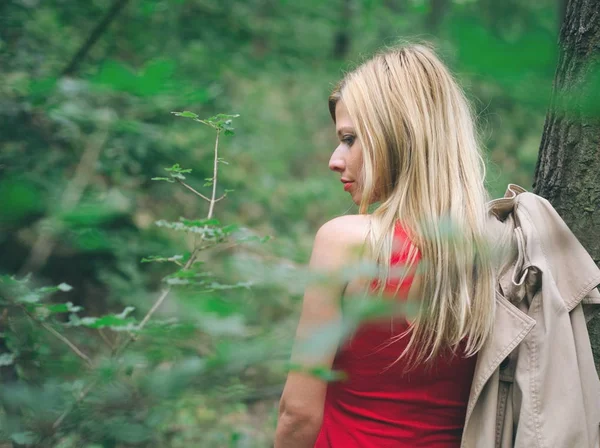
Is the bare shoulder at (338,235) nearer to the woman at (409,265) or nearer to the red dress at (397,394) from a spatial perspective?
the woman at (409,265)

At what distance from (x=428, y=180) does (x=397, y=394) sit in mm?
622

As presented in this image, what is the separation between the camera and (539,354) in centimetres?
154

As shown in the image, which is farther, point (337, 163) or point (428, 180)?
point (337, 163)

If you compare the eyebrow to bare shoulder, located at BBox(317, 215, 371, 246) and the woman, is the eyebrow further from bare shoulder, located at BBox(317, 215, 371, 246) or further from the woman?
bare shoulder, located at BBox(317, 215, 371, 246)

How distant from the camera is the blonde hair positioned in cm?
156

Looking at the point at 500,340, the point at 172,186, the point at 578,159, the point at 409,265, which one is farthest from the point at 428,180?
the point at 172,186

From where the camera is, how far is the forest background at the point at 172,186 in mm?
677

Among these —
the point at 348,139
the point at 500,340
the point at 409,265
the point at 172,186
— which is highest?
the point at 348,139

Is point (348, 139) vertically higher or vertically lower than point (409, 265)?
higher

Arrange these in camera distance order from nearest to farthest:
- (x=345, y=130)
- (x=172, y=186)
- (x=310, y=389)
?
(x=310, y=389) → (x=345, y=130) → (x=172, y=186)

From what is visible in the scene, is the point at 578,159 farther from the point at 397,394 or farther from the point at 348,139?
the point at 397,394

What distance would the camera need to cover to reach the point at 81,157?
3.27 meters

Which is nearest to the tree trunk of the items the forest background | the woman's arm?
the forest background

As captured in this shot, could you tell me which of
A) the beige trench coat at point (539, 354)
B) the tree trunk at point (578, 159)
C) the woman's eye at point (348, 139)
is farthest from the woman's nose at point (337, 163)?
the tree trunk at point (578, 159)
